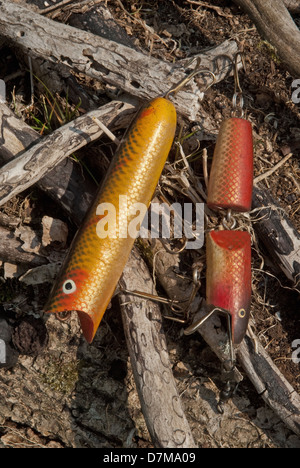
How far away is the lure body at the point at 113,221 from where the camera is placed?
2576mm

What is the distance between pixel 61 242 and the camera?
2969mm

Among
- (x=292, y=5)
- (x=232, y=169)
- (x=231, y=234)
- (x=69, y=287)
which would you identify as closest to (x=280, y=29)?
(x=292, y=5)

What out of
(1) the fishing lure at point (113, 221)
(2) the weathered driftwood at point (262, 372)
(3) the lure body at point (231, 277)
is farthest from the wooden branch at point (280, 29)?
(2) the weathered driftwood at point (262, 372)

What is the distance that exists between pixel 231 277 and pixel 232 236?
0.24 meters

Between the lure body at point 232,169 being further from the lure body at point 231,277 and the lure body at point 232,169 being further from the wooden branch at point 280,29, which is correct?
the wooden branch at point 280,29

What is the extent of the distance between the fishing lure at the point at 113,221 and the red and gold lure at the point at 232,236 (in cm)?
33

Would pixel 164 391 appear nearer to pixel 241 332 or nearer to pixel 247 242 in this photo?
pixel 241 332

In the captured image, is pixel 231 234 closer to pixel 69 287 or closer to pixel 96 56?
pixel 69 287

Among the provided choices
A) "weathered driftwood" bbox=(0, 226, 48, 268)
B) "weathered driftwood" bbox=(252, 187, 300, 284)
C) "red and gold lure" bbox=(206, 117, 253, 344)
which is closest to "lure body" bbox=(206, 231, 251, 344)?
"red and gold lure" bbox=(206, 117, 253, 344)

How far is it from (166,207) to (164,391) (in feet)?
3.49

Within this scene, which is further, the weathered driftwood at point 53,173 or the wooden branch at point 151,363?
the weathered driftwood at point 53,173

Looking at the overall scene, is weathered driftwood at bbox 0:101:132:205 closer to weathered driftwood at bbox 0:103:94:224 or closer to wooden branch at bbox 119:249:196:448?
weathered driftwood at bbox 0:103:94:224

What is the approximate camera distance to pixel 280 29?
3260 millimetres

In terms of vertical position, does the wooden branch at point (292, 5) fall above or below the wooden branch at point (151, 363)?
above
